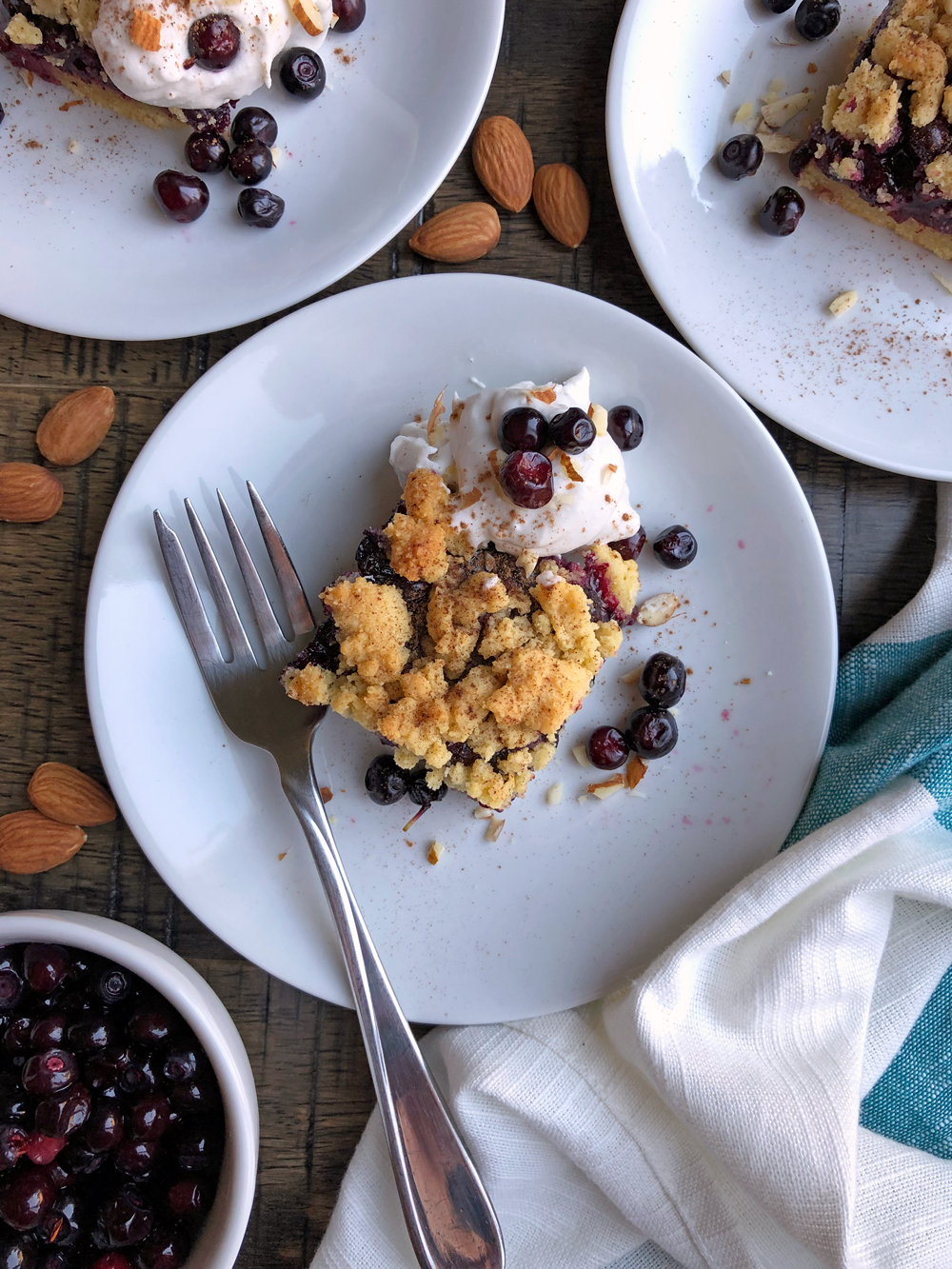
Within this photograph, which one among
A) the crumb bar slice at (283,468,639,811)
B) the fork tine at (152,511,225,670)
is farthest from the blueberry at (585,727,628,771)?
the fork tine at (152,511,225,670)

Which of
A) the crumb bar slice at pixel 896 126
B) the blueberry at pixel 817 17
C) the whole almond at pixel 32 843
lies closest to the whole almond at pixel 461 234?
the crumb bar slice at pixel 896 126

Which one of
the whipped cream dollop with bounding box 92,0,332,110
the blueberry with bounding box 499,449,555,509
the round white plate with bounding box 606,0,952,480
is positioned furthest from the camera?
the round white plate with bounding box 606,0,952,480

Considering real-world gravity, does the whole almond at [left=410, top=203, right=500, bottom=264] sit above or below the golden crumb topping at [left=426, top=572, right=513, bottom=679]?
above

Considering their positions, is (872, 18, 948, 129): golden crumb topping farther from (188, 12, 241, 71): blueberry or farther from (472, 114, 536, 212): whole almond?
(188, 12, 241, 71): blueberry

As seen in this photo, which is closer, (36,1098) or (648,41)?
(36,1098)

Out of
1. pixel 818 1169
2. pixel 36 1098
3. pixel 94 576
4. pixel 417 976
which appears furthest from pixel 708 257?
pixel 36 1098

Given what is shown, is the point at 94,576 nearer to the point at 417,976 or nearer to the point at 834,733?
the point at 417,976

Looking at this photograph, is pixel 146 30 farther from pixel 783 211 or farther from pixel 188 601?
pixel 783 211
